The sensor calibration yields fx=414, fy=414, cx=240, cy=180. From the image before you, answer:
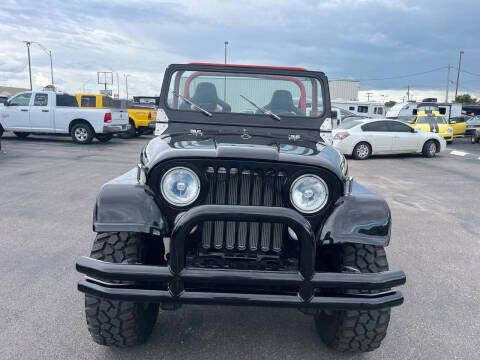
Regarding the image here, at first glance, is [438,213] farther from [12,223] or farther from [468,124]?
[468,124]

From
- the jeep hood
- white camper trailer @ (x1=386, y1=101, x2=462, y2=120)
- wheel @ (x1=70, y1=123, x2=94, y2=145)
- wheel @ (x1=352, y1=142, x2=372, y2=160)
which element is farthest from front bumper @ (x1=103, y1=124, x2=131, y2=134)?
white camper trailer @ (x1=386, y1=101, x2=462, y2=120)

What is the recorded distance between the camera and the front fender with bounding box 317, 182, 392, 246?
238 centimetres

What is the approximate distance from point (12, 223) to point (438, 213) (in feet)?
20.3

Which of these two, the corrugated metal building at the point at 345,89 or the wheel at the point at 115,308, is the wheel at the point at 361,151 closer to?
the wheel at the point at 115,308

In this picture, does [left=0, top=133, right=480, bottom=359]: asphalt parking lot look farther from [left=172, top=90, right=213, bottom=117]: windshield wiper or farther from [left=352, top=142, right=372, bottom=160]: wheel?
[left=352, top=142, right=372, bottom=160]: wheel

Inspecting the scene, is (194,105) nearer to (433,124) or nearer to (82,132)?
(82,132)

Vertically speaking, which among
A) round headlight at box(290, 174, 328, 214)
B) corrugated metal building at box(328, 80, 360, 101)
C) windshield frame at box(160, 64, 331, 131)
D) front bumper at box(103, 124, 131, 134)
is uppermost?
corrugated metal building at box(328, 80, 360, 101)

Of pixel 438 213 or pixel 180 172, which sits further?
pixel 438 213

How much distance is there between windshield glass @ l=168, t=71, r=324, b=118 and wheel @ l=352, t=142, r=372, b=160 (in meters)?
10.1

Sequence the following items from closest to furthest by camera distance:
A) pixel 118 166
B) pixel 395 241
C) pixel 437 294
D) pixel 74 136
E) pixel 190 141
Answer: pixel 190 141 < pixel 437 294 < pixel 395 241 < pixel 118 166 < pixel 74 136

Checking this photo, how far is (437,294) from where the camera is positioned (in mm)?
3619

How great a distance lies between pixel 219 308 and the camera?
130 inches

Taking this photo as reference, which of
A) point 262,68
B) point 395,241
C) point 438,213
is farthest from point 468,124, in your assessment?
point 262,68

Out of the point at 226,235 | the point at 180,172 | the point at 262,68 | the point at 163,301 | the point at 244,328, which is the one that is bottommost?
the point at 244,328
